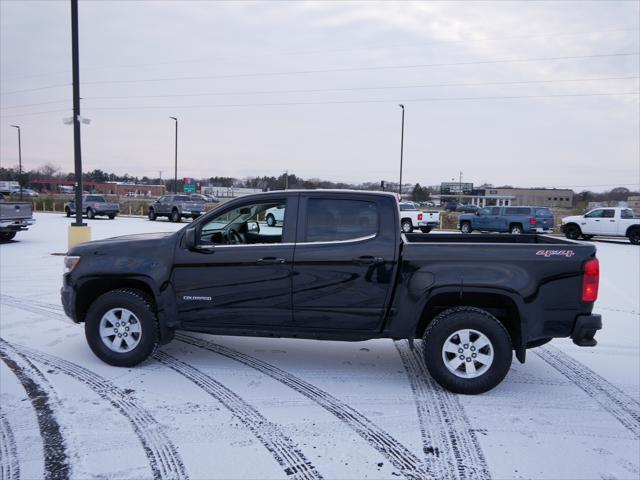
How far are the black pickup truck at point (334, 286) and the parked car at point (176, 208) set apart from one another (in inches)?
992

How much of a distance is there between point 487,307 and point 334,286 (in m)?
1.48

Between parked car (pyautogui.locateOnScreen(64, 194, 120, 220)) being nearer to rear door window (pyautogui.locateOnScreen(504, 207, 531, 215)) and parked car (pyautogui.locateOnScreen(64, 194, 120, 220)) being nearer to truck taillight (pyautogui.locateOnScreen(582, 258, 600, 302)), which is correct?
rear door window (pyautogui.locateOnScreen(504, 207, 531, 215))

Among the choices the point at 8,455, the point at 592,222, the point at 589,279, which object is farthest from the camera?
the point at 592,222

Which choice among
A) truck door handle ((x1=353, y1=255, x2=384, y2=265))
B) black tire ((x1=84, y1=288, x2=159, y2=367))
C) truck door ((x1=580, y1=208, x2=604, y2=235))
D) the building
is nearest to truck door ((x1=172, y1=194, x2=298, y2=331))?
black tire ((x1=84, y1=288, x2=159, y2=367))

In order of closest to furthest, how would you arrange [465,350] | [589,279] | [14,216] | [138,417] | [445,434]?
[445,434], [138,417], [589,279], [465,350], [14,216]

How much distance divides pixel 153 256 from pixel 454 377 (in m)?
3.13

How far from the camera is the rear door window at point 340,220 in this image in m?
4.57

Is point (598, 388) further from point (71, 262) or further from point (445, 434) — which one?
point (71, 262)

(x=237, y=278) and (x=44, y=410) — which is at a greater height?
(x=237, y=278)

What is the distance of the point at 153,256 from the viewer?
4.79m

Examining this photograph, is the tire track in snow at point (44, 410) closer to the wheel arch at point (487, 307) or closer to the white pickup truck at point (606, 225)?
the wheel arch at point (487, 307)

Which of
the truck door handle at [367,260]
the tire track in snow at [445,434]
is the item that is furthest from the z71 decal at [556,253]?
the tire track in snow at [445,434]

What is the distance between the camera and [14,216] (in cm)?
1521

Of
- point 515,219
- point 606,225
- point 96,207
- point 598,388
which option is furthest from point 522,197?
point 598,388
